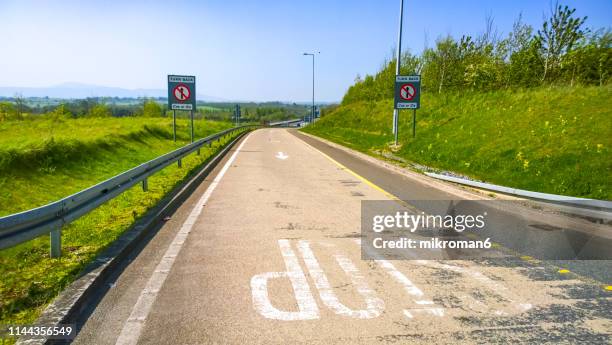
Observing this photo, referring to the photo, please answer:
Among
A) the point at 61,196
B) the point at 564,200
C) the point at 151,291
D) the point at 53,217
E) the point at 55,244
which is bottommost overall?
the point at 61,196

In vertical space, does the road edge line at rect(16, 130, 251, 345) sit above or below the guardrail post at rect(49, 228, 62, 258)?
below

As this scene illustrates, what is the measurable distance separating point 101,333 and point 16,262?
2582 millimetres

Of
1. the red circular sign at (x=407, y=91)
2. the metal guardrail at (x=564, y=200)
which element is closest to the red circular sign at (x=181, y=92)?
the red circular sign at (x=407, y=91)

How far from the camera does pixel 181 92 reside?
58.0ft

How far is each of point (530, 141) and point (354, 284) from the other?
12.3 m

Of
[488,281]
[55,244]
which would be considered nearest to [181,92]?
[55,244]

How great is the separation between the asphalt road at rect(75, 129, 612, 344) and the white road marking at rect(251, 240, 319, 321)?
12mm

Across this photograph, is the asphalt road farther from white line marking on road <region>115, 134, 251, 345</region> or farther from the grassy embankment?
the grassy embankment

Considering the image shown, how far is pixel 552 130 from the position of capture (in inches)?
567

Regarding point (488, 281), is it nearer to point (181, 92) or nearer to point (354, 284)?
point (354, 284)

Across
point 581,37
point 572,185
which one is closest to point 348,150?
point 572,185

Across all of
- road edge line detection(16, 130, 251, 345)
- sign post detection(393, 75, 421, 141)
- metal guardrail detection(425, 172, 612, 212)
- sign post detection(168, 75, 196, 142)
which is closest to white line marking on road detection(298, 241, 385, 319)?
road edge line detection(16, 130, 251, 345)

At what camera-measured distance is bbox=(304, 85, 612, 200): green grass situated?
10.9 meters

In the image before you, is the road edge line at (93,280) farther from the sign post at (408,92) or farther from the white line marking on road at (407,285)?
the sign post at (408,92)
